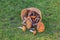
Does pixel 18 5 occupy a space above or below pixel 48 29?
above

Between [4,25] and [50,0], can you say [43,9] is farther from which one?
[4,25]

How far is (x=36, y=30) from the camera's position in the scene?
4.15 metres

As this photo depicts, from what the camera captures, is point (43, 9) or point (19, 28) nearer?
point (19, 28)

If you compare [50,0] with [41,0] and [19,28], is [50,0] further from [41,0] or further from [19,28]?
[19,28]

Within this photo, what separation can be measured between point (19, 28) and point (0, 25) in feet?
1.20

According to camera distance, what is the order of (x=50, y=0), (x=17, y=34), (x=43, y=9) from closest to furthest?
(x=17, y=34) < (x=43, y=9) < (x=50, y=0)

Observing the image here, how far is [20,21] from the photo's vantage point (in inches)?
175

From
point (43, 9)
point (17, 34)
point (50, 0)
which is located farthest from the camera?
point (50, 0)

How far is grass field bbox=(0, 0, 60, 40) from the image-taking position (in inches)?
159

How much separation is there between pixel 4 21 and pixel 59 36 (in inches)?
42.9

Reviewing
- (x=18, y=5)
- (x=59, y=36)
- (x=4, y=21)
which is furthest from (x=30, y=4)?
(x=59, y=36)

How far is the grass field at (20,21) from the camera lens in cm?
404

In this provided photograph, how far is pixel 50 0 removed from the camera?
17.0 ft

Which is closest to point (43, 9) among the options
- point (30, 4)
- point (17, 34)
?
point (30, 4)
